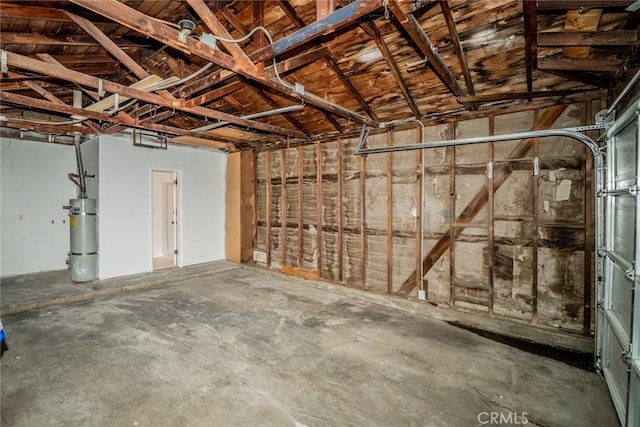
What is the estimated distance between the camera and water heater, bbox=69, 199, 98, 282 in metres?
4.84

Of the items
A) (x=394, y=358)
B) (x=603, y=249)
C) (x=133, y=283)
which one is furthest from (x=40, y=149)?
(x=603, y=249)

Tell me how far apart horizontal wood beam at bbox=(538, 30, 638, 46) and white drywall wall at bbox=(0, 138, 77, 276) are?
7.58m

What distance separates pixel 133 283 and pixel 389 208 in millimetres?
4436

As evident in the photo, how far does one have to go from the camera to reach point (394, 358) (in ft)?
9.12

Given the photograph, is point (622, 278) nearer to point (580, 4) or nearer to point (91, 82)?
point (580, 4)

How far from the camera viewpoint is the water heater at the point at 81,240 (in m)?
4.84

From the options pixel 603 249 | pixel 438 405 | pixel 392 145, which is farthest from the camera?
pixel 392 145

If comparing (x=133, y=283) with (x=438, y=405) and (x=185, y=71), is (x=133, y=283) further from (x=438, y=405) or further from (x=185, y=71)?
(x=438, y=405)

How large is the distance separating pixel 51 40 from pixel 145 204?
3.44 m

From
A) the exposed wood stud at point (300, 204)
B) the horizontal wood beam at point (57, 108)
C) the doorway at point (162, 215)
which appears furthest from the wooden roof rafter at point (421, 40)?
the doorway at point (162, 215)

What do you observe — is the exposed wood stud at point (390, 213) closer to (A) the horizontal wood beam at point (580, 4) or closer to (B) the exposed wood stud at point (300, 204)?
(B) the exposed wood stud at point (300, 204)

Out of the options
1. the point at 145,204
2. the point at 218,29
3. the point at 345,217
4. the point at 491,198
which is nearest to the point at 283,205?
the point at 345,217

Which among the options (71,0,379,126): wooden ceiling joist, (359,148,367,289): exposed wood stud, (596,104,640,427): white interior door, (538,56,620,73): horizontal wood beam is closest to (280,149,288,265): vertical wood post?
(359,148,367,289): exposed wood stud

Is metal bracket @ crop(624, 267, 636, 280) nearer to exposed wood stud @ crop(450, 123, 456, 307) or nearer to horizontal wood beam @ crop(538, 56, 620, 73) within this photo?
horizontal wood beam @ crop(538, 56, 620, 73)
